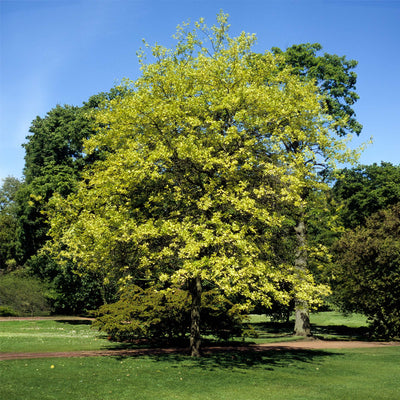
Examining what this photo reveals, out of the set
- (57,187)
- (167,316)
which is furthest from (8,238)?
(167,316)

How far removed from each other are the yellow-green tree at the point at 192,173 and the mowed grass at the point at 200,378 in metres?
2.43

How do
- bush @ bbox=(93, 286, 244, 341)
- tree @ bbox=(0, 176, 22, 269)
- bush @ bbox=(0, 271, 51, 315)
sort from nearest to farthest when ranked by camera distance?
bush @ bbox=(93, 286, 244, 341), bush @ bbox=(0, 271, 51, 315), tree @ bbox=(0, 176, 22, 269)

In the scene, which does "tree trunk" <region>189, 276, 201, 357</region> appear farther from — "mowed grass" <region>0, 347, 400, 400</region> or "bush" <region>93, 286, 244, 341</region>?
"bush" <region>93, 286, 244, 341</region>

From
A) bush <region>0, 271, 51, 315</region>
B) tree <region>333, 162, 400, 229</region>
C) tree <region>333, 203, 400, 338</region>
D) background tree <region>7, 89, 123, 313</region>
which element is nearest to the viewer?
tree <region>333, 203, 400, 338</region>

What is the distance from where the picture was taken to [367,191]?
2025 inches

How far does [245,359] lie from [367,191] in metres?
39.9

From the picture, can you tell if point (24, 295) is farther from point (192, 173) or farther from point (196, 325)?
point (192, 173)

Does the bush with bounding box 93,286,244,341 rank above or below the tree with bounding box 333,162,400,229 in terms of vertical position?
below

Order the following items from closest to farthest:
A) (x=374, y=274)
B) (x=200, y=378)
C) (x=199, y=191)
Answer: (x=200, y=378) → (x=199, y=191) → (x=374, y=274)

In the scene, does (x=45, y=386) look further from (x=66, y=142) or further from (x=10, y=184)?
(x=10, y=184)

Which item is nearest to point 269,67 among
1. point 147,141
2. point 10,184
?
point 147,141

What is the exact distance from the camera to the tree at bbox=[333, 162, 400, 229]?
48.9 metres

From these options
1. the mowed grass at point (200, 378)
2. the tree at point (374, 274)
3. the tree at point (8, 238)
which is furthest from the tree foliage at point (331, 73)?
the tree at point (8, 238)

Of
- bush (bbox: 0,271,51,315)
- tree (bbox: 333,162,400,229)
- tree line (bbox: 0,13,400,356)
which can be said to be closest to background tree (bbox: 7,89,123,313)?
bush (bbox: 0,271,51,315)
